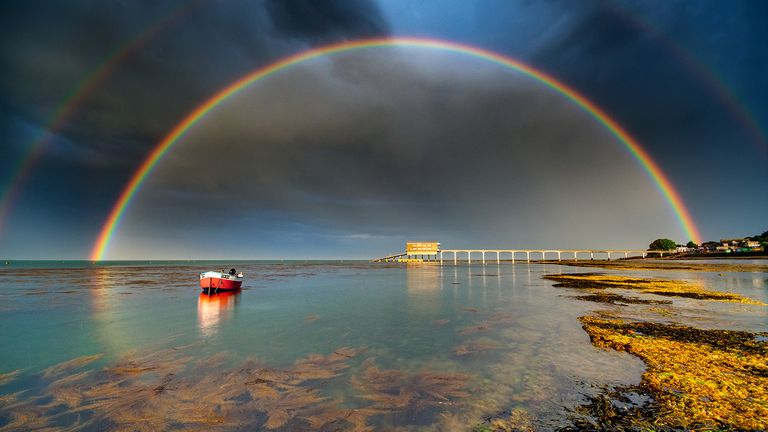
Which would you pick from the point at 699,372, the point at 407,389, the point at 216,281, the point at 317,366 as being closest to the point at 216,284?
the point at 216,281

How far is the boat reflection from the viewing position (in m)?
19.4

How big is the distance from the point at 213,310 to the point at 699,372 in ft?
88.2

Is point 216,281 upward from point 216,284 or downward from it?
upward

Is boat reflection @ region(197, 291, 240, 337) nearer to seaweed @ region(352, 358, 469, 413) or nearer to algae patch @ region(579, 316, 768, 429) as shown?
seaweed @ region(352, 358, 469, 413)

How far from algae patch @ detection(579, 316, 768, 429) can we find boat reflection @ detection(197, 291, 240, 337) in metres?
18.1

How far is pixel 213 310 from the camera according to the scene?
2562cm

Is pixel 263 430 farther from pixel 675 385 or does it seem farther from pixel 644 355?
pixel 644 355

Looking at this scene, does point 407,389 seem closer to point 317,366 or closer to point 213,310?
point 317,366

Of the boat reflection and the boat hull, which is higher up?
the boat hull

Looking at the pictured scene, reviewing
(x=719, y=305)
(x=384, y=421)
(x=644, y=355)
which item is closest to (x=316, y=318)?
(x=384, y=421)

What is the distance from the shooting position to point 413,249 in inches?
6801

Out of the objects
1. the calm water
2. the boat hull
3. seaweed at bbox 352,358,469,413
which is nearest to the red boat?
the boat hull

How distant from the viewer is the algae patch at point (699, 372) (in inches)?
278

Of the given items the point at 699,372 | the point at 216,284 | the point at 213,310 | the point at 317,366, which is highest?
the point at 216,284
